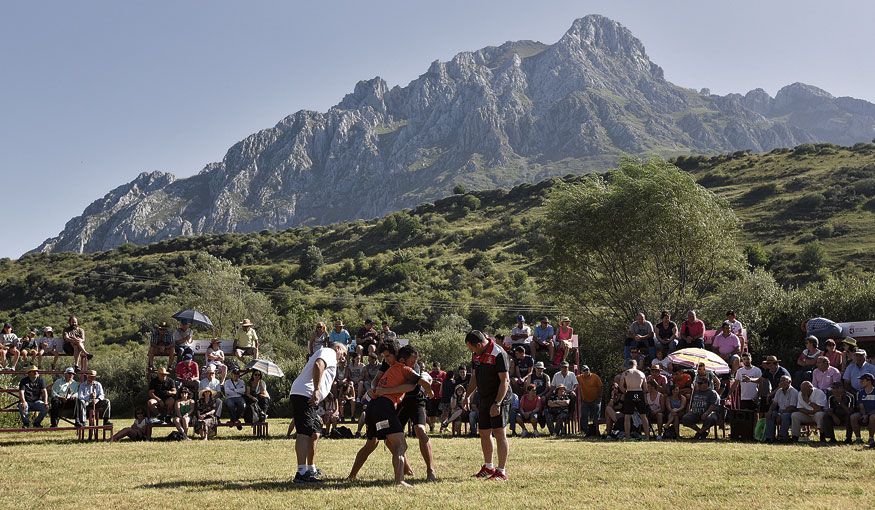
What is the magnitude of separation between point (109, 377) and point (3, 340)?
8.10 metres

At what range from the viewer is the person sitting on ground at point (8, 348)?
20.8 metres

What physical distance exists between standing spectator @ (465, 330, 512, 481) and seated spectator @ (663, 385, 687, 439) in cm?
732

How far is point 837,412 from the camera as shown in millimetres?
13719

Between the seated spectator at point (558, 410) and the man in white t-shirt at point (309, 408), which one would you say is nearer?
the man in white t-shirt at point (309, 408)

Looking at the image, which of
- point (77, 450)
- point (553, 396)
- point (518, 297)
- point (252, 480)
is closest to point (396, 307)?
point (518, 297)

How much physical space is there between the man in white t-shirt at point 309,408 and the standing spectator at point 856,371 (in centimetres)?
990

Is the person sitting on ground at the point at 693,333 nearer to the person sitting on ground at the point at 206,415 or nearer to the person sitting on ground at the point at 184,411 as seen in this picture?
the person sitting on ground at the point at 206,415

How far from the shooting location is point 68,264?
81.8 m

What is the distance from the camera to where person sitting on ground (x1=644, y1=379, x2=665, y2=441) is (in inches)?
605

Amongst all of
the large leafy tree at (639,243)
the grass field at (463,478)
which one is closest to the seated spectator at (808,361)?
the grass field at (463,478)

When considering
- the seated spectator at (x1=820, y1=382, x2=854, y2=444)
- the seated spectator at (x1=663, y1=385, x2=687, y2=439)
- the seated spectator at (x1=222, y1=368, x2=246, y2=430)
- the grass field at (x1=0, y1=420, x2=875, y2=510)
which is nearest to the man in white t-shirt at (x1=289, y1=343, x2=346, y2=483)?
the grass field at (x1=0, y1=420, x2=875, y2=510)

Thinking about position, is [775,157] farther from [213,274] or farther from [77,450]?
[77,450]

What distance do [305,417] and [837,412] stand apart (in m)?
9.80

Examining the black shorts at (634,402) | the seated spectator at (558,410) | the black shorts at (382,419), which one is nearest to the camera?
the black shorts at (382,419)
